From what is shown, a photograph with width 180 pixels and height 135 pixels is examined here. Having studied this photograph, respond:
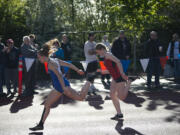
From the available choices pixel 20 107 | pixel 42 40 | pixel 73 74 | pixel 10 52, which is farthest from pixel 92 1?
pixel 20 107

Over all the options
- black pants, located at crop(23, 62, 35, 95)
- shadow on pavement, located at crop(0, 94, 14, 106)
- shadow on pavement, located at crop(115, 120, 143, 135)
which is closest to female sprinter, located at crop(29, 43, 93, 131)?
shadow on pavement, located at crop(115, 120, 143, 135)

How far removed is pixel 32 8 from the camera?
102 ft

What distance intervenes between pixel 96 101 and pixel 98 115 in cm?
199

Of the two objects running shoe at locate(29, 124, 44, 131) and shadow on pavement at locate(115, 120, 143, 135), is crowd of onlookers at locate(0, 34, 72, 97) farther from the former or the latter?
shadow on pavement at locate(115, 120, 143, 135)

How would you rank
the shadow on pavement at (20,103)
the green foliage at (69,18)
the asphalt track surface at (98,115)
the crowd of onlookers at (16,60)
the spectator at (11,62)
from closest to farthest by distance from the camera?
1. the asphalt track surface at (98,115)
2. the shadow on pavement at (20,103)
3. the crowd of onlookers at (16,60)
4. the spectator at (11,62)
5. the green foliage at (69,18)

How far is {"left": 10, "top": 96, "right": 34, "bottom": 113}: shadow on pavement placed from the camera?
9.07 meters

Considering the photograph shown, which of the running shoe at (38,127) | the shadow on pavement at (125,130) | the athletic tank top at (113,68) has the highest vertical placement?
the athletic tank top at (113,68)

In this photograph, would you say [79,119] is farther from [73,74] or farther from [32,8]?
[32,8]

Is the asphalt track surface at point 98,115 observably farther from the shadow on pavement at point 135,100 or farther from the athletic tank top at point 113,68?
the athletic tank top at point 113,68

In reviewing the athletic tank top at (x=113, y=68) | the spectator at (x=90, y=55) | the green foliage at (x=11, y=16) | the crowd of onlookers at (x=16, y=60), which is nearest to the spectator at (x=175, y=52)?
the spectator at (x=90, y=55)

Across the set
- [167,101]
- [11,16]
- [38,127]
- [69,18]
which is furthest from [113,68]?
[69,18]

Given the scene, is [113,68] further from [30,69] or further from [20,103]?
[30,69]

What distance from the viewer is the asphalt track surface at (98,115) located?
656cm

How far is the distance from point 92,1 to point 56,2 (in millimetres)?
3727
